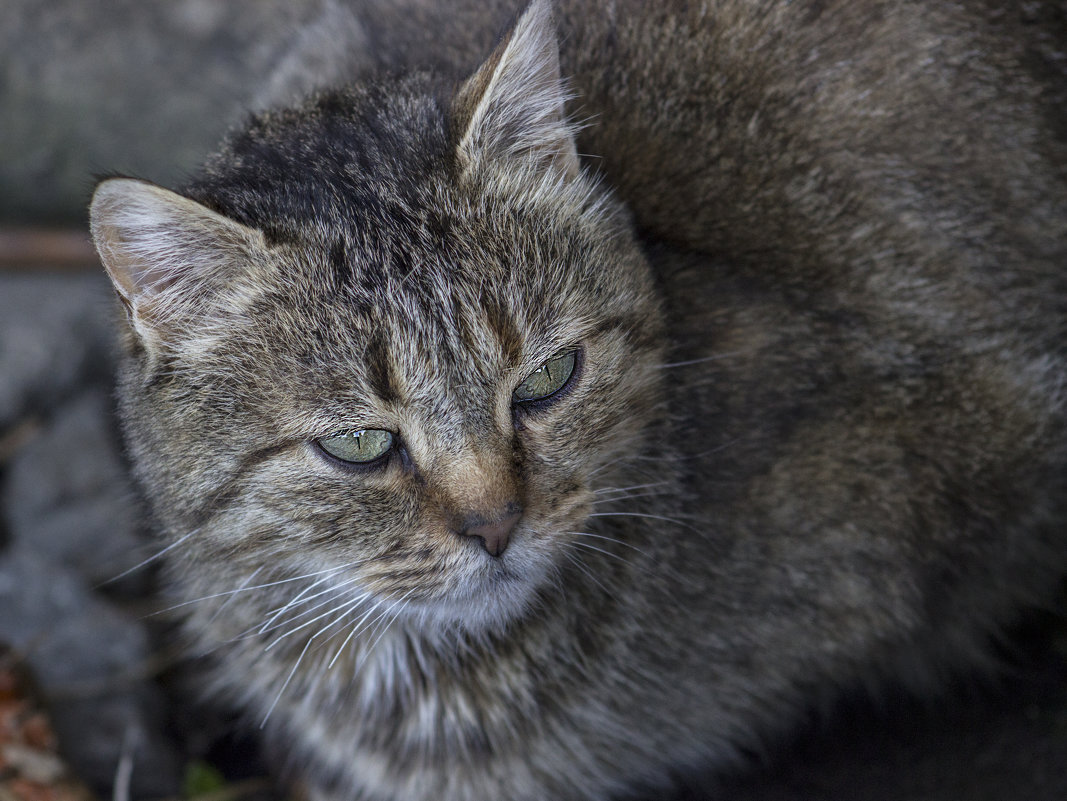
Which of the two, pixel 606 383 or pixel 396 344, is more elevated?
pixel 396 344

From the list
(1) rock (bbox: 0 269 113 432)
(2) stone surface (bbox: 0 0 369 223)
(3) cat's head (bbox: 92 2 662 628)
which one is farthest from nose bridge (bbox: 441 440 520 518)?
(2) stone surface (bbox: 0 0 369 223)

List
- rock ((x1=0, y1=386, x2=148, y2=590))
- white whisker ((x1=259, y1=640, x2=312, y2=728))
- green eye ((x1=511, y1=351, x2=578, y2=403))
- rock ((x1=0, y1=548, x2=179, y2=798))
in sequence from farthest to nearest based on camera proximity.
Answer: rock ((x1=0, y1=386, x2=148, y2=590)) < rock ((x1=0, y1=548, x2=179, y2=798)) < white whisker ((x1=259, y1=640, x2=312, y2=728)) < green eye ((x1=511, y1=351, x2=578, y2=403))

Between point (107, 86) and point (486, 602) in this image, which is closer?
point (486, 602)

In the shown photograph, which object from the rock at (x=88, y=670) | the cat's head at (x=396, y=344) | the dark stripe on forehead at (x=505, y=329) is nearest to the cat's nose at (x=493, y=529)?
the cat's head at (x=396, y=344)

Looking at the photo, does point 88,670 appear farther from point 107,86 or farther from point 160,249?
point 107,86

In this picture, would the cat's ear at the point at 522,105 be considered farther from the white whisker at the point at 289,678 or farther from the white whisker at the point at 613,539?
the white whisker at the point at 289,678

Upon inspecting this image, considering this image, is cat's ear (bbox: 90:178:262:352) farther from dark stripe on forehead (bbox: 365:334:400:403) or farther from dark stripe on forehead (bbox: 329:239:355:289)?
dark stripe on forehead (bbox: 365:334:400:403)

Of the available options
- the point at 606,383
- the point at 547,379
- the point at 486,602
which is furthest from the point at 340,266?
the point at 486,602
